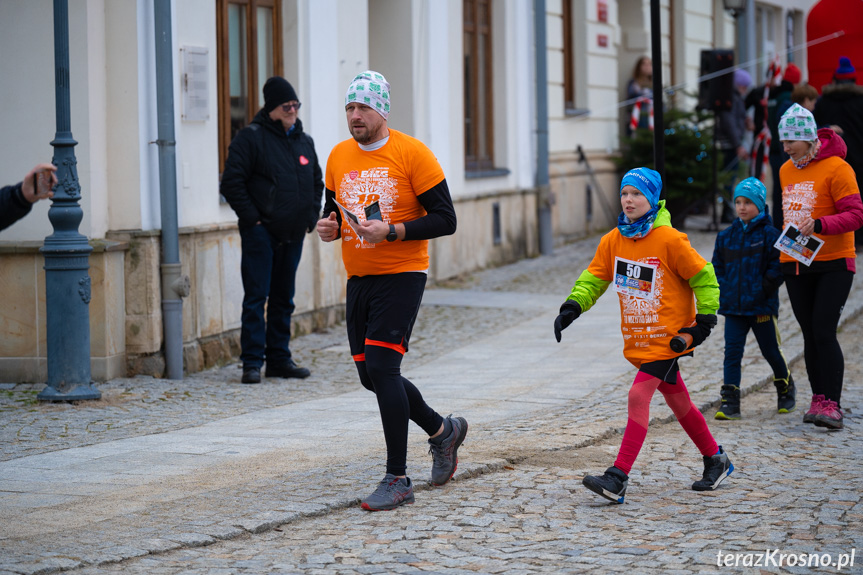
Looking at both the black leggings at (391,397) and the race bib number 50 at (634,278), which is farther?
the race bib number 50 at (634,278)

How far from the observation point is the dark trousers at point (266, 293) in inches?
362

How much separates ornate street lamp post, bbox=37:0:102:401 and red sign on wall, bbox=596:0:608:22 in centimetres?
1273

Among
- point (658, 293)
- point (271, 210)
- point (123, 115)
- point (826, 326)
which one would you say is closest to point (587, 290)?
point (658, 293)

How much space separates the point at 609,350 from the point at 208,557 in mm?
5946

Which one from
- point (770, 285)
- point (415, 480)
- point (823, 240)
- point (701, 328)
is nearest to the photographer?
point (701, 328)

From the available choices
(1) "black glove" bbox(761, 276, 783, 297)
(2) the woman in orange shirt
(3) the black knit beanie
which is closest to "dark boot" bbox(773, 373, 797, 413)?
(2) the woman in orange shirt

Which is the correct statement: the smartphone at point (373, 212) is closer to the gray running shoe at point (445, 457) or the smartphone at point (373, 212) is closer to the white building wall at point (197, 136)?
the gray running shoe at point (445, 457)

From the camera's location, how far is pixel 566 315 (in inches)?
225

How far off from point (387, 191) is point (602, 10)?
15.0 meters

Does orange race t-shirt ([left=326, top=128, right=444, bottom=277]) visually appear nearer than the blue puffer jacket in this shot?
Yes

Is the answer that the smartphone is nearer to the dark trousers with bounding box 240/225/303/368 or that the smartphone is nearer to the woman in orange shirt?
the woman in orange shirt

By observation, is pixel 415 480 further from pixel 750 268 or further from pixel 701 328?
pixel 750 268

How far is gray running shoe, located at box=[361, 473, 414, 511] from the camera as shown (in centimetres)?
554

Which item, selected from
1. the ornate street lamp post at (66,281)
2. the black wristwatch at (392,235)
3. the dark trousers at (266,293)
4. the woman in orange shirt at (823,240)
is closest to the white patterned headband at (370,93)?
the black wristwatch at (392,235)
